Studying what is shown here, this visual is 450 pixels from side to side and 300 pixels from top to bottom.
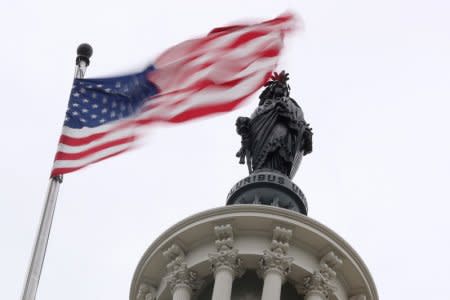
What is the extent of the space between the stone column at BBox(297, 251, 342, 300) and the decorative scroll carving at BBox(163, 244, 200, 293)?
3125 mm

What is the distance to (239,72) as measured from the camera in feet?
121

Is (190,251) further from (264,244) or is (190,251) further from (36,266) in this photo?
(36,266)

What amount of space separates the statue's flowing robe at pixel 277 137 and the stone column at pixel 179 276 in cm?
502

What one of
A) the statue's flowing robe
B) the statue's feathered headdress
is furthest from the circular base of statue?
the statue's feathered headdress

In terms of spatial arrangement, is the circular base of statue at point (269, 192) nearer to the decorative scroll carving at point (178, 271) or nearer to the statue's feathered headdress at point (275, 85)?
the decorative scroll carving at point (178, 271)

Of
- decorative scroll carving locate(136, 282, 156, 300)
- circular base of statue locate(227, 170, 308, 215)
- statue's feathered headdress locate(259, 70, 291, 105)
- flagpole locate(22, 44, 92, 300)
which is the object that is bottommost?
flagpole locate(22, 44, 92, 300)

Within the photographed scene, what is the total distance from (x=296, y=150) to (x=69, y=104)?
1124cm

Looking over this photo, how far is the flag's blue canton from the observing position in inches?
1204

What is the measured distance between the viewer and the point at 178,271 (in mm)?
35562

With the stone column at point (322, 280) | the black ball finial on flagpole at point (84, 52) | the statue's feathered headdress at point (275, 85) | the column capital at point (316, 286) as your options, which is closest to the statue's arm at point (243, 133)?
the statue's feathered headdress at point (275, 85)

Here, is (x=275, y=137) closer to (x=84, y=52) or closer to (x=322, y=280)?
(x=322, y=280)

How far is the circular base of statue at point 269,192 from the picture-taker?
124 feet

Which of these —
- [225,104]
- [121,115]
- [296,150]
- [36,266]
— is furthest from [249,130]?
[36,266]

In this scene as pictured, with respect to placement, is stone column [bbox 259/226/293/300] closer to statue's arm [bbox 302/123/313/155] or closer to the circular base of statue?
the circular base of statue
